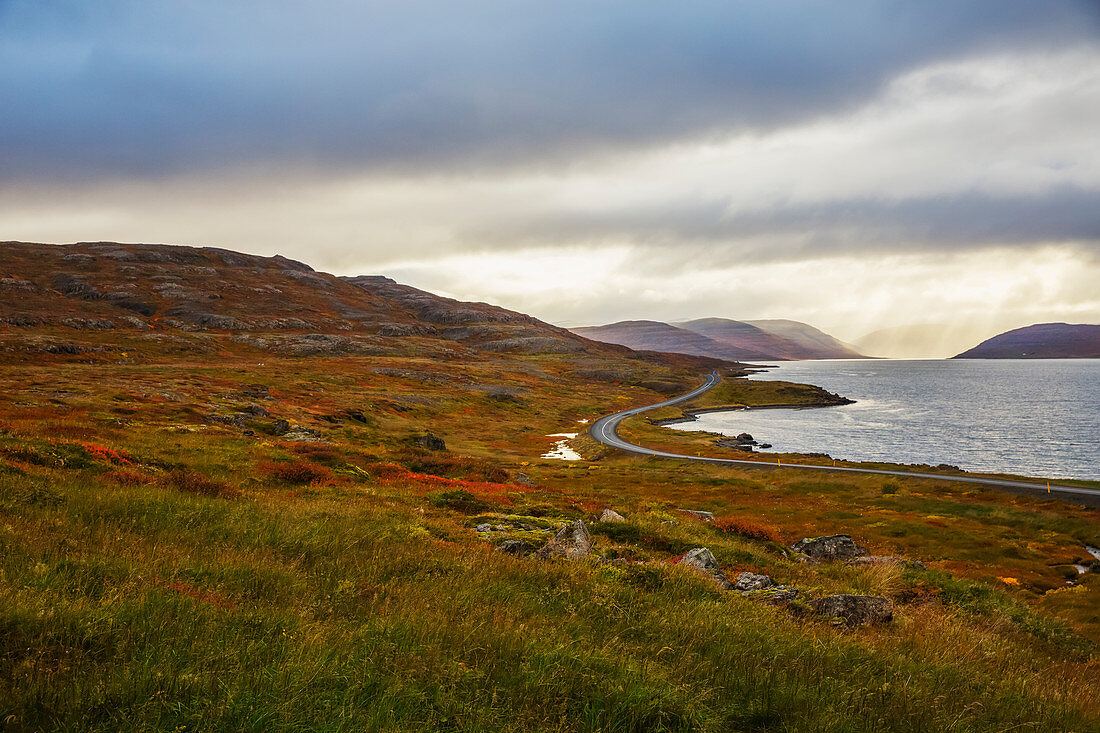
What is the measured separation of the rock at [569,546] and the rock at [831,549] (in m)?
12.5

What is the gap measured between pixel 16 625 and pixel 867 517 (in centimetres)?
5490

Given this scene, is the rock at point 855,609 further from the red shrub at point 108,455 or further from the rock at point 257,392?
the rock at point 257,392

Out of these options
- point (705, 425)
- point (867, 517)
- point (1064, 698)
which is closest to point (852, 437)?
point (705, 425)

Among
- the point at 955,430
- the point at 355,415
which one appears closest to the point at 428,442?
the point at 355,415

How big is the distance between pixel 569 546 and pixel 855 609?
666cm

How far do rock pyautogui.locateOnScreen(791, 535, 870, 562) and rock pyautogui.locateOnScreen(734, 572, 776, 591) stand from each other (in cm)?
1003

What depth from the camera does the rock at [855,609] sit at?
10977 millimetres

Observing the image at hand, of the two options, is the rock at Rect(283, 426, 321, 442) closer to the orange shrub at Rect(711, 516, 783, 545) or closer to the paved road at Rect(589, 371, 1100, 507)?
the orange shrub at Rect(711, 516, 783, 545)

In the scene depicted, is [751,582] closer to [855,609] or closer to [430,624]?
[855,609]

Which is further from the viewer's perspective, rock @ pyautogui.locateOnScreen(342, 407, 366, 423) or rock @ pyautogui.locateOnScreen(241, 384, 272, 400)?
rock @ pyautogui.locateOnScreen(342, 407, 366, 423)

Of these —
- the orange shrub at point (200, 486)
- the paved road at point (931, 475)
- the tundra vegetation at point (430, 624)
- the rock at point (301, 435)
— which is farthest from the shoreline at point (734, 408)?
the orange shrub at point (200, 486)

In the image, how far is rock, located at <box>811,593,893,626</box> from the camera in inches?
432

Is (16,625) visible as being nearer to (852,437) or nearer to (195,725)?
(195,725)

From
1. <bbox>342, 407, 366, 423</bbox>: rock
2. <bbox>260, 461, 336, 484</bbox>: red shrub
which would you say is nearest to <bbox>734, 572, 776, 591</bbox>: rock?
<bbox>260, 461, 336, 484</bbox>: red shrub
